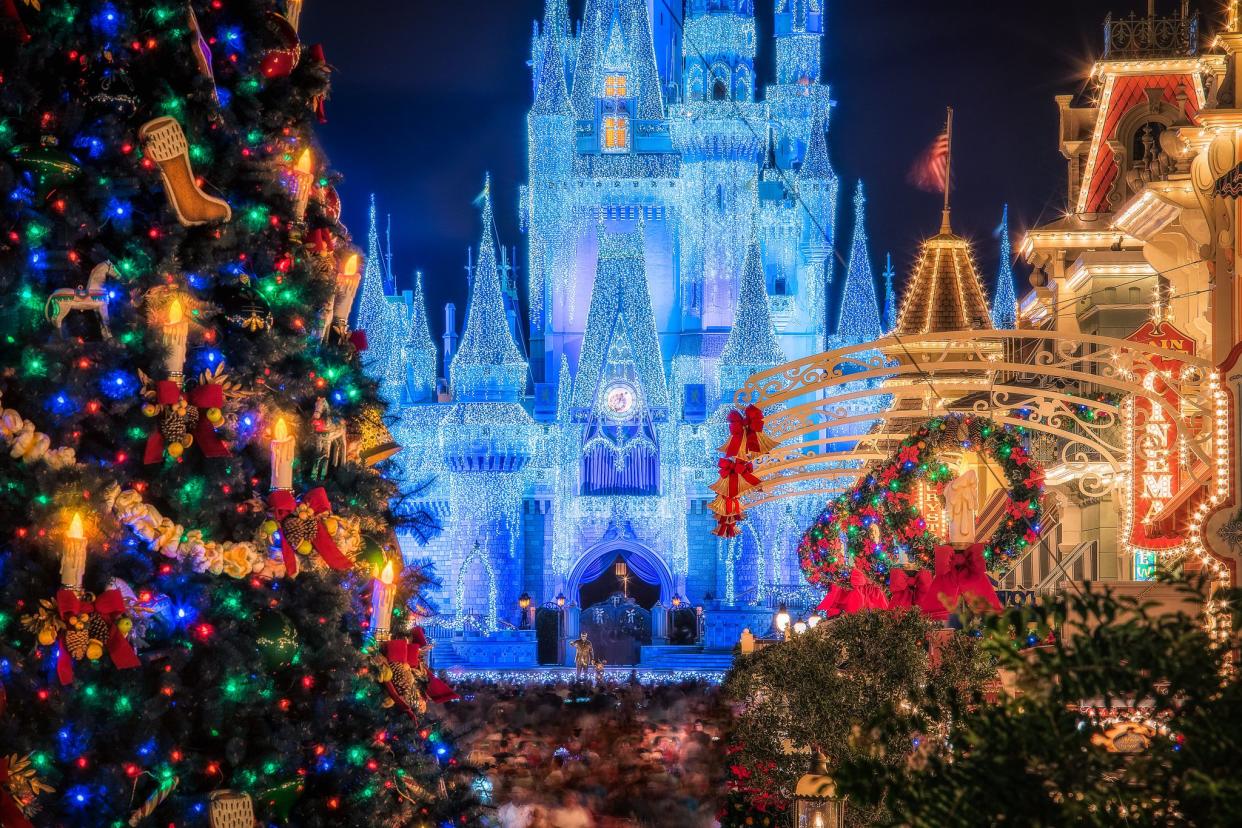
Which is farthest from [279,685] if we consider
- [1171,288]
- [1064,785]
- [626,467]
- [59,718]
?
[626,467]

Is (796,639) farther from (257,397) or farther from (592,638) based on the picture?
(592,638)

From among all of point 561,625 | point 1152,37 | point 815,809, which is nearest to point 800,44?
point 561,625

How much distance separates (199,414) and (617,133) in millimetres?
52416

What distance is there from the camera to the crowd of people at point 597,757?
12836 mm

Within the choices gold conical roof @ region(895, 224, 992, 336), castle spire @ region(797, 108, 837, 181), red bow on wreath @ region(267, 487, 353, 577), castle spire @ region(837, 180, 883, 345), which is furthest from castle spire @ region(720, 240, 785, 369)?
red bow on wreath @ region(267, 487, 353, 577)

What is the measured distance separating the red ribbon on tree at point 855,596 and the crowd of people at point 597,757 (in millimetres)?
1940

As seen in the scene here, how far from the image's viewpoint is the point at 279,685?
22.4 ft

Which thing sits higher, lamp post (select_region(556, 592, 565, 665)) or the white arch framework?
lamp post (select_region(556, 592, 565, 665))

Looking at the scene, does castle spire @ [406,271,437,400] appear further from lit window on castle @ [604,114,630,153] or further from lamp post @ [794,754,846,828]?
lamp post @ [794,754,846,828]

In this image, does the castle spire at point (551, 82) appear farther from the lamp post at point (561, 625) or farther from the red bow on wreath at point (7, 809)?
the red bow on wreath at point (7, 809)

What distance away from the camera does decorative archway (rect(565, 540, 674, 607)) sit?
4959cm

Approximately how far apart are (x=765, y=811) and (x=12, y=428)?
7.20 m

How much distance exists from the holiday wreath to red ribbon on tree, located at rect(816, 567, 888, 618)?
188 mm

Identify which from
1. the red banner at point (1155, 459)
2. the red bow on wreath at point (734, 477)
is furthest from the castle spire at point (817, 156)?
the red banner at point (1155, 459)
